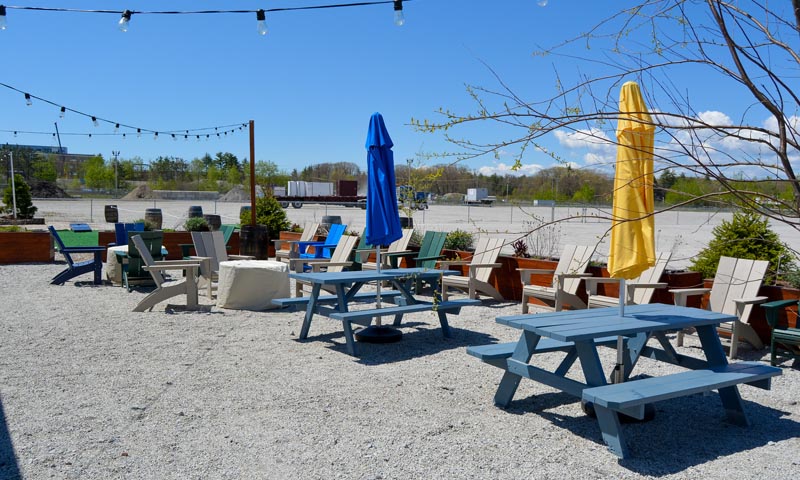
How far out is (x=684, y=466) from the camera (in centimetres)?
345

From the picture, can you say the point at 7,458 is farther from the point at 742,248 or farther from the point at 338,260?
the point at 742,248

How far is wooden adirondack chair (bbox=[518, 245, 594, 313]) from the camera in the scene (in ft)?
23.3

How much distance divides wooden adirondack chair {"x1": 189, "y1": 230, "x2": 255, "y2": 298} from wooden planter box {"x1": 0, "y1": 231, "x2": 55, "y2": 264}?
4742 mm

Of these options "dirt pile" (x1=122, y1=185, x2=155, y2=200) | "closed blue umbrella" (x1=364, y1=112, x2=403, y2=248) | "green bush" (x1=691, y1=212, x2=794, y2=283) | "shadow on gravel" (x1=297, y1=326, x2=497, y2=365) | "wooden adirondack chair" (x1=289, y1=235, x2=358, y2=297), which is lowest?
"dirt pile" (x1=122, y1=185, x2=155, y2=200)

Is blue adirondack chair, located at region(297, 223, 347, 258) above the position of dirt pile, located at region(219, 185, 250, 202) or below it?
above

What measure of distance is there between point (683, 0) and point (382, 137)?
487 cm

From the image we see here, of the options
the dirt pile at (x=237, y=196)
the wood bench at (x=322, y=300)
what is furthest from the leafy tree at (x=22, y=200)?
the dirt pile at (x=237, y=196)

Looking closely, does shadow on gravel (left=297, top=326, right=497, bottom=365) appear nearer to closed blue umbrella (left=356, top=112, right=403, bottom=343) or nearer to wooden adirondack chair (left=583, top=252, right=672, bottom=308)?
closed blue umbrella (left=356, top=112, right=403, bottom=343)

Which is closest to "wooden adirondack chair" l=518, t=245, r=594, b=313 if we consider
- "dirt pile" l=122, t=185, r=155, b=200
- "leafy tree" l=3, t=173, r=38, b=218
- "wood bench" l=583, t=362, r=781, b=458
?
"wood bench" l=583, t=362, r=781, b=458

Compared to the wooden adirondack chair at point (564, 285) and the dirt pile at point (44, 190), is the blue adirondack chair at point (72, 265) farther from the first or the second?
the dirt pile at point (44, 190)

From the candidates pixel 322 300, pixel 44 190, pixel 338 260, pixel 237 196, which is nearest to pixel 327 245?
pixel 338 260

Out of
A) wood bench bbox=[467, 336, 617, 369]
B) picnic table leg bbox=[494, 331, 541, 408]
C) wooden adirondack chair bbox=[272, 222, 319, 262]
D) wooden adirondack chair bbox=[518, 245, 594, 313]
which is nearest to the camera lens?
picnic table leg bbox=[494, 331, 541, 408]

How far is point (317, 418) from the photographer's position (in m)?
4.07

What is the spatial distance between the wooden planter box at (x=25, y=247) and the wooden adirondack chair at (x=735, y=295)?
35.0 ft
